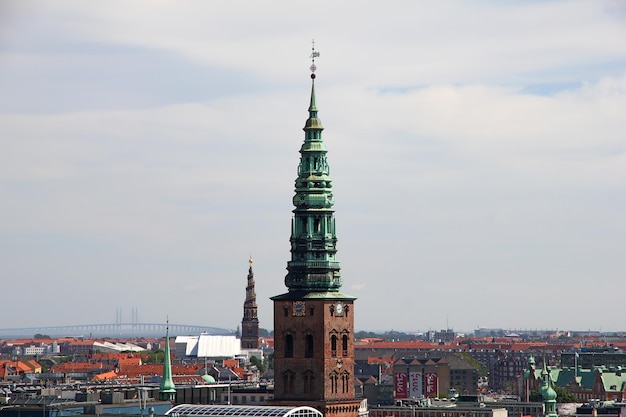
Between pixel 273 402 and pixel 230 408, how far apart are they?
2.47 m

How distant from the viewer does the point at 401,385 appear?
19212 cm

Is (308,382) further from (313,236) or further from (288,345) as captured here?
(313,236)

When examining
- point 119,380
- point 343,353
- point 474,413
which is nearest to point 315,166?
point 343,353

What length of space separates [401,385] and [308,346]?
336 ft

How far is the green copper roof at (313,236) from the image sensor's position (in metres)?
90.5

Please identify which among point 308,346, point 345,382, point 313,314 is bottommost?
point 345,382

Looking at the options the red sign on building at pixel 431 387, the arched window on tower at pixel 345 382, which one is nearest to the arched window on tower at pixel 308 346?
the arched window on tower at pixel 345 382

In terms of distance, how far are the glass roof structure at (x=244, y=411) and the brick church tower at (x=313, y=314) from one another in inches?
87.7

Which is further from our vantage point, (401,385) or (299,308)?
(401,385)

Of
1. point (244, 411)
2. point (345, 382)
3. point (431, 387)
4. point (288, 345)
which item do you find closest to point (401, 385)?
point (431, 387)

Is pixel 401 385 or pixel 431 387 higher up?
pixel 401 385

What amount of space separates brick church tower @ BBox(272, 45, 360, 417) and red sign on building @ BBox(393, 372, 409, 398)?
3831 inches

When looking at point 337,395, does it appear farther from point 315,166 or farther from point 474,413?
point 474,413

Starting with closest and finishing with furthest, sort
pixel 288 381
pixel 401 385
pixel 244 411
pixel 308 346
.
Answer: pixel 244 411
pixel 308 346
pixel 288 381
pixel 401 385
